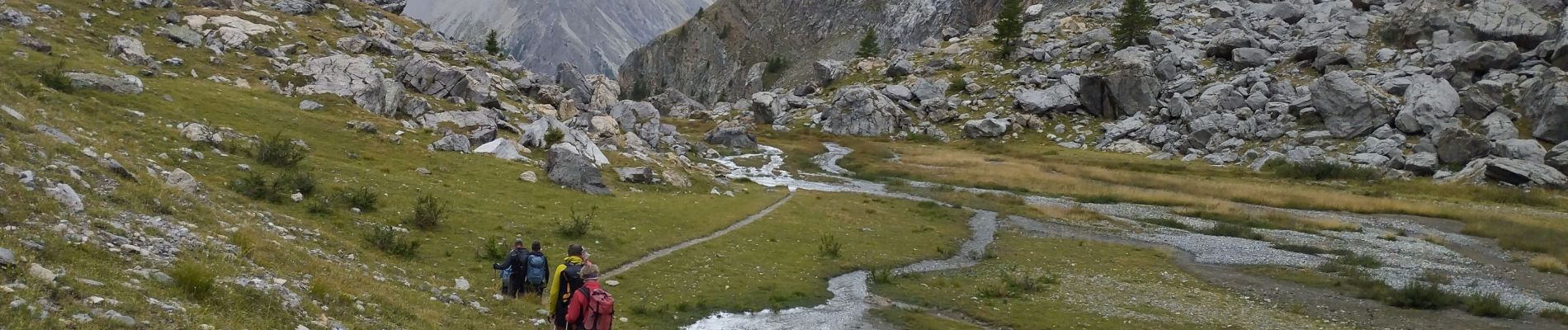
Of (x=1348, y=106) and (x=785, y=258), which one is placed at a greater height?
(x=1348, y=106)

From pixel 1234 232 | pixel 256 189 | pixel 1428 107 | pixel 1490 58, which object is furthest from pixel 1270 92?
pixel 256 189

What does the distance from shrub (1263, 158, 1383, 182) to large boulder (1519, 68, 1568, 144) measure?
19.9m

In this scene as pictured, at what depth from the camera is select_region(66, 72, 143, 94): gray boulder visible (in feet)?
Result: 152

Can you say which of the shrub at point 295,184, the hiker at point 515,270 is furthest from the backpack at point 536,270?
the shrub at point 295,184

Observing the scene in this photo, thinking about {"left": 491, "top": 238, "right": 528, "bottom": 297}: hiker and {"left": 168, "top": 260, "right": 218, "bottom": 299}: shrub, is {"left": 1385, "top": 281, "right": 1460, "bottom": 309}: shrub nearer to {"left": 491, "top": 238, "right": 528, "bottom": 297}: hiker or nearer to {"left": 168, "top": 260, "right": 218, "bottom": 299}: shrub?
{"left": 491, "top": 238, "right": 528, "bottom": 297}: hiker

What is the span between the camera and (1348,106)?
100750 mm

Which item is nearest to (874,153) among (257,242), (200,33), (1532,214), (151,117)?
(1532,214)

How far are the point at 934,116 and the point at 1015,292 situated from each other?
108 m

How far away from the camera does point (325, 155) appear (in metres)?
46.7

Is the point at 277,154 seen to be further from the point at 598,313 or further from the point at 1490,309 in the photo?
the point at 1490,309

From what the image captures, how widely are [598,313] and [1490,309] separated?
1375 inches

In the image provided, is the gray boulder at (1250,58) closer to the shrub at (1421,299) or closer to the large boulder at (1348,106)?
the large boulder at (1348,106)

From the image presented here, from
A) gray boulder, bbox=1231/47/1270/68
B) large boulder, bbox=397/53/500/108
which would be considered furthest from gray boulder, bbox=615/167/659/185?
gray boulder, bbox=1231/47/1270/68

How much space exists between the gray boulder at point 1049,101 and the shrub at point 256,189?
11884cm
